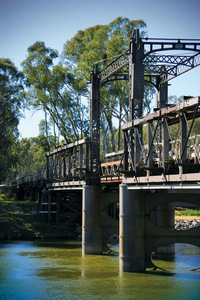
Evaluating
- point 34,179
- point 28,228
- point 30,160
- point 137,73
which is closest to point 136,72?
point 137,73

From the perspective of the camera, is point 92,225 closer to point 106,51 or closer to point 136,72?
point 136,72

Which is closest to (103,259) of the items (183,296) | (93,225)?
(93,225)

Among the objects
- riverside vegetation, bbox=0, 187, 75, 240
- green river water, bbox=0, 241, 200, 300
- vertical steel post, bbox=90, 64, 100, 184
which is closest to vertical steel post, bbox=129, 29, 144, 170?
vertical steel post, bbox=90, 64, 100, 184

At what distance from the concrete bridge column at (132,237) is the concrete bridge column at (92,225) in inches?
304

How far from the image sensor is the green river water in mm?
21609

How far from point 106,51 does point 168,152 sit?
3591cm

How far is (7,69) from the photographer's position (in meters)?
66.6

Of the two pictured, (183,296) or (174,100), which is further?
(174,100)

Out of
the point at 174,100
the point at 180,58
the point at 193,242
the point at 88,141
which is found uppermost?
the point at 174,100

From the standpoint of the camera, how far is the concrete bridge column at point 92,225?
32.9m

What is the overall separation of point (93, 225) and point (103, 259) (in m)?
2.98

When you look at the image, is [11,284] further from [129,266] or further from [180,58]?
[180,58]

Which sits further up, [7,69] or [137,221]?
[7,69]

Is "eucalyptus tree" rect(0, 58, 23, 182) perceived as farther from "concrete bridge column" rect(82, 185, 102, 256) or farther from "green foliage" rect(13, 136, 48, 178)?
"green foliage" rect(13, 136, 48, 178)
